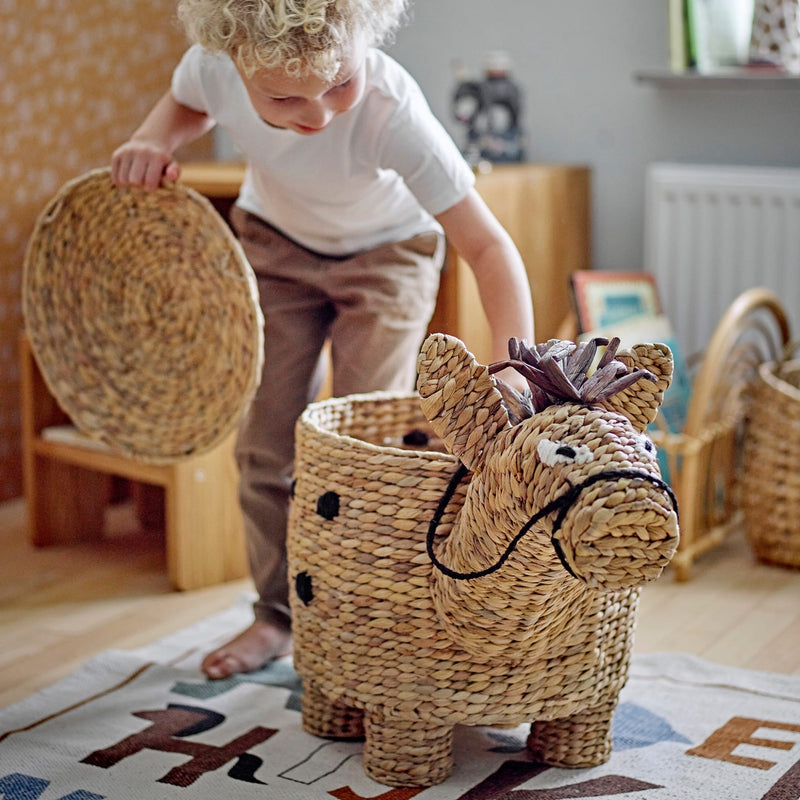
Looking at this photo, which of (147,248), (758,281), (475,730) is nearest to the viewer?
(475,730)

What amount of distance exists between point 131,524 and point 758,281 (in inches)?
46.6

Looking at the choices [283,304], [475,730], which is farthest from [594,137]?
[475,730]

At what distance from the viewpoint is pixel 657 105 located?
2.21 metres

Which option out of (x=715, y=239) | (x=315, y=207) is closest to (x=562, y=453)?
(x=315, y=207)

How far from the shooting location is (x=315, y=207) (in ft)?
4.45

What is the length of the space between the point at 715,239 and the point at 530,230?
1.11ft

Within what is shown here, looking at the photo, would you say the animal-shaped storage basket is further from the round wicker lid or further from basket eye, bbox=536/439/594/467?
the round wicker lid

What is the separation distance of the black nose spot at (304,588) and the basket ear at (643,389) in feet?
1.27

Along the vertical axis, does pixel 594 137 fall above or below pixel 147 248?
above

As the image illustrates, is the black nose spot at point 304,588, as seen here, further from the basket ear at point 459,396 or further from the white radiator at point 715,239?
the white radiator at point 715,239

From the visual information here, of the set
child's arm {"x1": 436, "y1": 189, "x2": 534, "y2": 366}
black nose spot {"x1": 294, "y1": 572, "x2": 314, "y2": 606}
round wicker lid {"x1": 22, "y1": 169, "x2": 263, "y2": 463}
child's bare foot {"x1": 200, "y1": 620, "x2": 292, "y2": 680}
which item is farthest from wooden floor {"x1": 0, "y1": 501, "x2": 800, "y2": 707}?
child's arm {"x1": 436, "y1": 189, "x2": 534, "y2": 366}

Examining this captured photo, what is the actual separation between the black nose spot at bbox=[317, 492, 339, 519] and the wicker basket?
34.3 inches

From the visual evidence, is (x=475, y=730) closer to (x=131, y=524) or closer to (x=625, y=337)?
(x=625, y=337)

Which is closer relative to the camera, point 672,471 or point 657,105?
point 672,471
